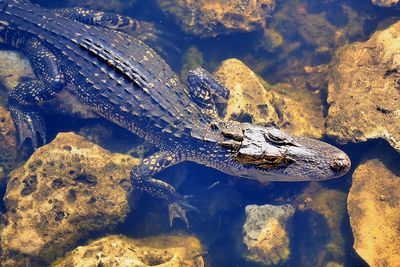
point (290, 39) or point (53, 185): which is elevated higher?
point (290, 39)

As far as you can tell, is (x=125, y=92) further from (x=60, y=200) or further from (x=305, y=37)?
(x=305, y=37)

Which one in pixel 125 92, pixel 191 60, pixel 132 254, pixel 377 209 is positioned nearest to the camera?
pixel 132 254

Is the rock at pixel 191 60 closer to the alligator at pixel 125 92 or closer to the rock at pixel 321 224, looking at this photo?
the alligator at pixel 125 92

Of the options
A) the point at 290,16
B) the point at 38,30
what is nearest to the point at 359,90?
the point at 290,16

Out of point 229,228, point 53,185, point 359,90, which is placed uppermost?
point 359,90

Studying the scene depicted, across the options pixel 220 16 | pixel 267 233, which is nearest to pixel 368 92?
pixel 267 233

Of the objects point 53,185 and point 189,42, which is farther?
point 189,42

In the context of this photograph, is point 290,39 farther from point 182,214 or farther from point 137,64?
point 182,214
